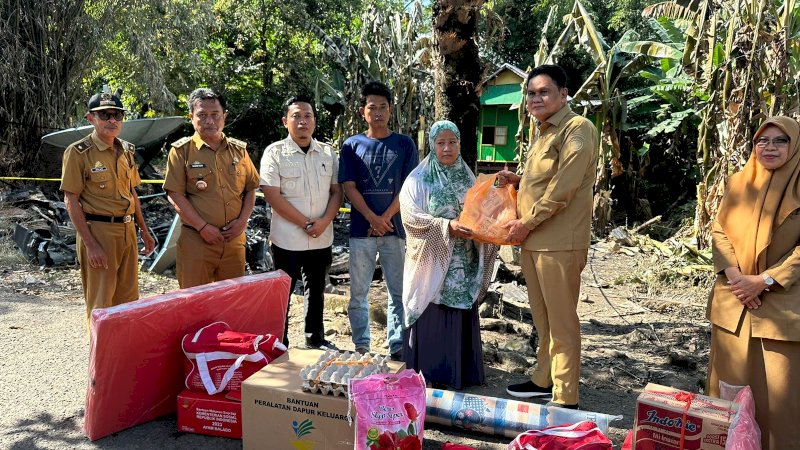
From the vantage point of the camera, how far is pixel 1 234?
28.3ft

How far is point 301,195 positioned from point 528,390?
209cm

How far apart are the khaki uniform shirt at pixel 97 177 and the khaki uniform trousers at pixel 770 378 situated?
4068 mm

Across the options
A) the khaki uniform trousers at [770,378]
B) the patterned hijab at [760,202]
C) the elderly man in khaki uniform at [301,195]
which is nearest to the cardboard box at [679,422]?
the khaki uniform trousers at [770,378]

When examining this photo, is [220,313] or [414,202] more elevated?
[414,202]

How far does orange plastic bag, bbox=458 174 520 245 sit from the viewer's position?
363 centimetres

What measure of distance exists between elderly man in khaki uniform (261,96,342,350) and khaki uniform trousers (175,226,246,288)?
345 mm

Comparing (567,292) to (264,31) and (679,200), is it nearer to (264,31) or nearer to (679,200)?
(679,200)

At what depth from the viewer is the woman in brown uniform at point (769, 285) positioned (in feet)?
9.50

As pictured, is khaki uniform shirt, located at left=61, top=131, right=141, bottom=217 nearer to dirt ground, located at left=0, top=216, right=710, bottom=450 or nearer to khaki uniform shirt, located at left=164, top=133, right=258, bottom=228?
khaki uniform shirt, located at left=164, top=133, right=258, bottom=228

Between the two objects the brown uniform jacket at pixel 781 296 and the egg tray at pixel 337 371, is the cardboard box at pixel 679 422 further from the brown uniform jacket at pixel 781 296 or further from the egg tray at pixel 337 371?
the egg tray at pixel 337 371

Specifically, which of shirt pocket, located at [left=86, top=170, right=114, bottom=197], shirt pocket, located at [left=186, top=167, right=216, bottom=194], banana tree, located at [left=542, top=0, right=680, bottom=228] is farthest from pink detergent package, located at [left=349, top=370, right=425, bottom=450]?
banana tree, located at [left=542, top=0, right=680, bottom=228]

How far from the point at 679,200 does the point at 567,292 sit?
417 inches

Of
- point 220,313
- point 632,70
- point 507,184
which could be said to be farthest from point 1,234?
point 632,70

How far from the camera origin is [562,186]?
335cm
